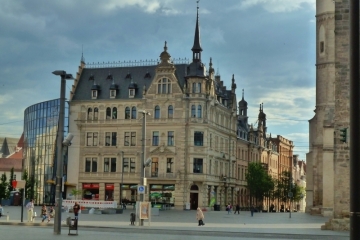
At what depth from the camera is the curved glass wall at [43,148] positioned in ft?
319

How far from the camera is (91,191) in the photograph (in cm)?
9106

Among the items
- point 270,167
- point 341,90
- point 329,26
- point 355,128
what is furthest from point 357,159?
point 270,167

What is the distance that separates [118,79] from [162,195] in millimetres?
18610

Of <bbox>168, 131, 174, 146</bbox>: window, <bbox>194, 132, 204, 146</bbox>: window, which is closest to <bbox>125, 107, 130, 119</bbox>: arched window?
<bbox>168, 131, 174, 146</bbox>: window

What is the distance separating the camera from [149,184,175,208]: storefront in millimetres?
86000

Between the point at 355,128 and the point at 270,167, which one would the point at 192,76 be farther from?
the point at 355,128

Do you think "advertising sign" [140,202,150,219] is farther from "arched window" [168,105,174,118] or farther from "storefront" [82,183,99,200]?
"storefront" [82,183,99,200]

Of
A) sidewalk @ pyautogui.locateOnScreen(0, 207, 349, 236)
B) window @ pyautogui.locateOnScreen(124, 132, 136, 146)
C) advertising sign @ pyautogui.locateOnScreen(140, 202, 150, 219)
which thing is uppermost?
window @ pyautogui.locateOnScreen(124, 132, 136, 146)

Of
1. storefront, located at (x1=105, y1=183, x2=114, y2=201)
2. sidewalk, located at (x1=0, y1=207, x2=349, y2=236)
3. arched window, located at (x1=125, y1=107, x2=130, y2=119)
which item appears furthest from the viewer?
arched window, located at (x1=125, y1=107, x2=130, y2=119)

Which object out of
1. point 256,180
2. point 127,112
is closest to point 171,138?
point 127,112

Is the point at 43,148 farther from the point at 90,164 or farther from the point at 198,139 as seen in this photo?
the point at 198,139

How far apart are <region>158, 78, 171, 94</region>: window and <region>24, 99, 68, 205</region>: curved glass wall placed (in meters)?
15.4

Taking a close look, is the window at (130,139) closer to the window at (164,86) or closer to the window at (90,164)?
the window at (90,164)

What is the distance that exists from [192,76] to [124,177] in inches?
652
